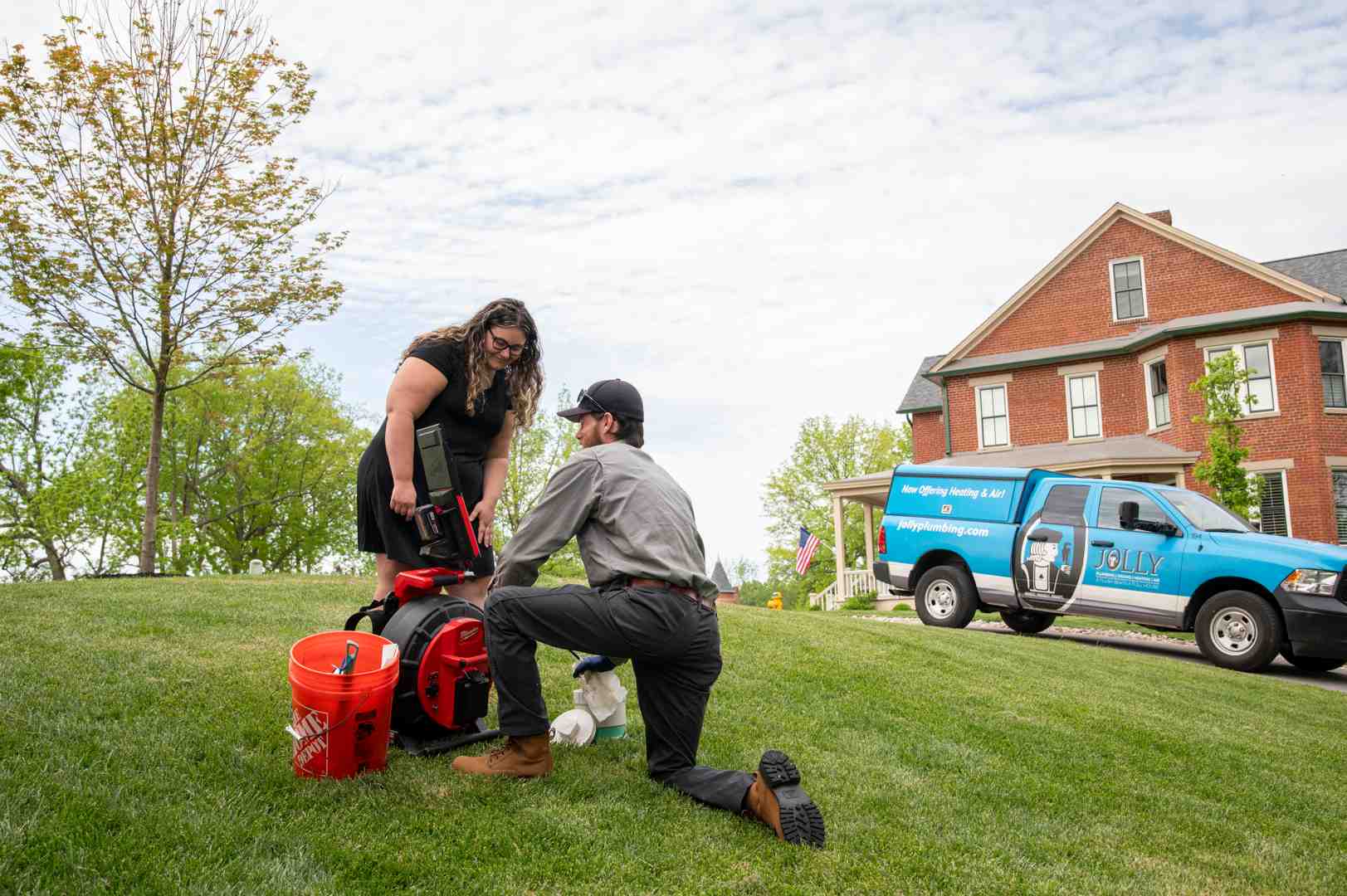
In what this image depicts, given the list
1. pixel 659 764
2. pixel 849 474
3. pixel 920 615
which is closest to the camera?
pixel 659 764

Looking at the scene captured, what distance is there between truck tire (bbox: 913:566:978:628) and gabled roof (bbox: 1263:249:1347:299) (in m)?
14.6

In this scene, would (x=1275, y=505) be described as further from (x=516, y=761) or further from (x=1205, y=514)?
(x=516, y=761)

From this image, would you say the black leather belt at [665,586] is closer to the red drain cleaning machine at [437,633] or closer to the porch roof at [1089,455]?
the red drain cleaning machine at [437,633]

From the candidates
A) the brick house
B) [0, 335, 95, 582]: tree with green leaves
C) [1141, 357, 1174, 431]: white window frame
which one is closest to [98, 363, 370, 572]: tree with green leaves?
[0, 335, 95, 582]: tree with green leaves

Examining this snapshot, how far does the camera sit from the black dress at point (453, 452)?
418cm

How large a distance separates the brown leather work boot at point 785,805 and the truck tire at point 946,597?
9.68 meters

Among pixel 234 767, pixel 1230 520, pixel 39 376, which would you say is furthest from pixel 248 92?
pixel 39 376

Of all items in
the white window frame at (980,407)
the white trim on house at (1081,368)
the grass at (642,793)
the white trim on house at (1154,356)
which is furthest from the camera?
the white window frame at (980,407)

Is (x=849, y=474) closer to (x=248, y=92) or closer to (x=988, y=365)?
(x=988, y=365)

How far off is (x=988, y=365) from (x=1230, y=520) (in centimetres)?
1295

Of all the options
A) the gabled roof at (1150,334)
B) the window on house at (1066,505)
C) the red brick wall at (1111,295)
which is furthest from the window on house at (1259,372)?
the window on house at (1066,505)

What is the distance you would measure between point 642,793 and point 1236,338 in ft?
69.3

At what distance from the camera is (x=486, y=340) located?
170 inches

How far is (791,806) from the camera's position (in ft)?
11.0
